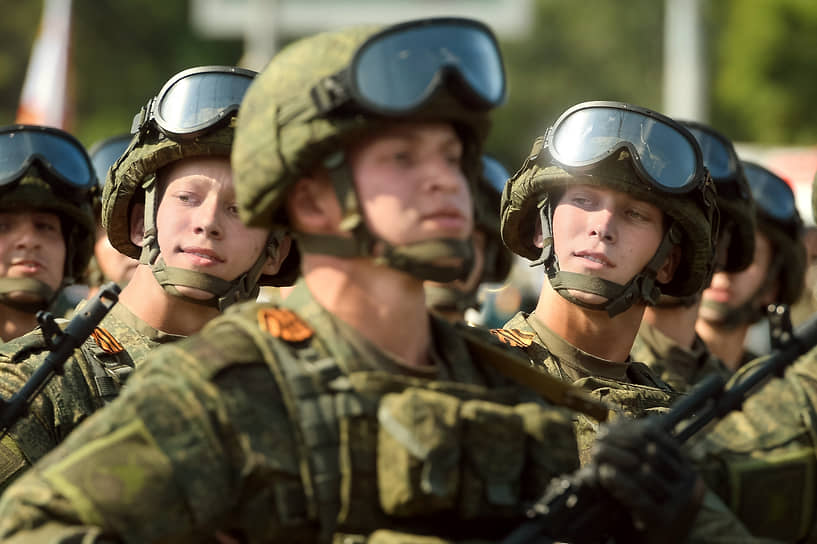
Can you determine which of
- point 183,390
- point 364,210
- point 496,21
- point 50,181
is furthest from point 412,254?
point 496,21

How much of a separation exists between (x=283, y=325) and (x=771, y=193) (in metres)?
6.53

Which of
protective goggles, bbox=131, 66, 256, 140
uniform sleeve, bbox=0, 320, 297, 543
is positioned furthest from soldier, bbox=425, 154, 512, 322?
uniform sleeve, bbox=0, 320, 297, 543

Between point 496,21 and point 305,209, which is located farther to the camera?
point 496,21

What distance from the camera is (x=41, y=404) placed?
5957 mm

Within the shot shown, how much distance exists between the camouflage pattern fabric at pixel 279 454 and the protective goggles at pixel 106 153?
16.1 ft

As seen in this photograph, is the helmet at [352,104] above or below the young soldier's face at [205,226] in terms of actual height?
above

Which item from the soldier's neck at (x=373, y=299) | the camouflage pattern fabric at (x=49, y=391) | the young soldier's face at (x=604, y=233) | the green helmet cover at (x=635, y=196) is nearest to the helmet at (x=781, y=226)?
the green helmet cover at (x=635, y=196)

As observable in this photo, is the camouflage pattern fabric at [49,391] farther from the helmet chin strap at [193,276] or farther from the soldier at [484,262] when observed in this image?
the soldier at [484,262]

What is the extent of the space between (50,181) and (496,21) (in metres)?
27.3

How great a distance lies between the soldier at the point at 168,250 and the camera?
19.8ft

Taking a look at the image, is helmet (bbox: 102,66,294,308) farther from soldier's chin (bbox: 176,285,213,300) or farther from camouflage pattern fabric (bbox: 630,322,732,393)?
camouflage pattern fabric (bbox: 630,322,732,393)

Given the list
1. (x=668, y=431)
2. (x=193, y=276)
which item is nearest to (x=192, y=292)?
(x=193, y=276)

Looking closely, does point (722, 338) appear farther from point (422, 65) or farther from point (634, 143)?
point (422, 65)

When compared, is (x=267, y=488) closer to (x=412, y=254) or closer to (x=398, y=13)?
(x=412, y=254)
